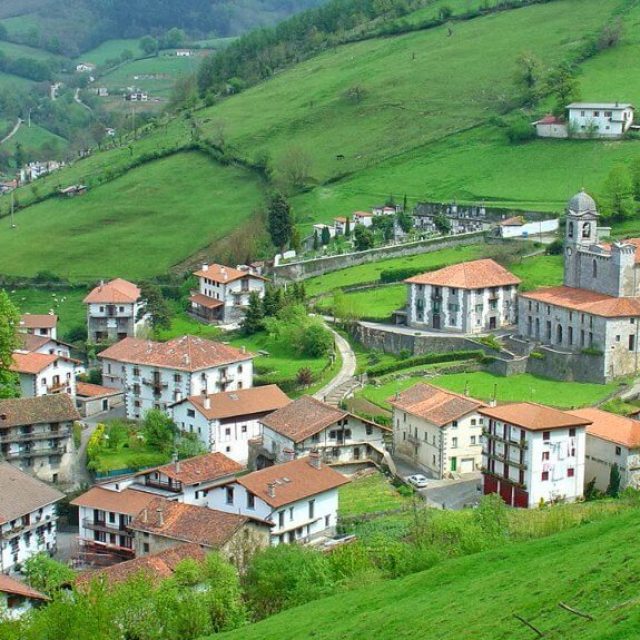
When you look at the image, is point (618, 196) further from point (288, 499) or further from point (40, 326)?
point (288, 499)

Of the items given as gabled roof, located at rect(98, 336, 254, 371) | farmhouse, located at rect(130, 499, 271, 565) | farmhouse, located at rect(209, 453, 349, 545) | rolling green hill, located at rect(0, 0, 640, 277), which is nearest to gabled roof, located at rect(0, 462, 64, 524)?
farmhouse, located at rect(130, 499, 271, 565)

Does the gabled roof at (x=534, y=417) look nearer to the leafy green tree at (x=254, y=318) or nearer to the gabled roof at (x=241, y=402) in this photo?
the gabled roof at (x=241, y=402)

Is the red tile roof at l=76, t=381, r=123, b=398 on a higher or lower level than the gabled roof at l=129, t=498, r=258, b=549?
lower

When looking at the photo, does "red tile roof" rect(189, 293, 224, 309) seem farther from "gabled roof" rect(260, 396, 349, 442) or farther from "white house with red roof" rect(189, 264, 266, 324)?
"gabled roof" rect(260, 396, 349, 442)

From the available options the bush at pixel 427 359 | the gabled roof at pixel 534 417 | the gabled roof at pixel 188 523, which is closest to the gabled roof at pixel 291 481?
the gabled roof at pixel 188 523

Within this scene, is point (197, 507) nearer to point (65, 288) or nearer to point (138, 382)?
point (138, 382)

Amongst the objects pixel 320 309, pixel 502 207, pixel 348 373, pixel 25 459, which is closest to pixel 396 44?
pixel 502 207

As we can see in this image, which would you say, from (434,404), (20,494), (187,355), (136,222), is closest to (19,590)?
(20,494)
